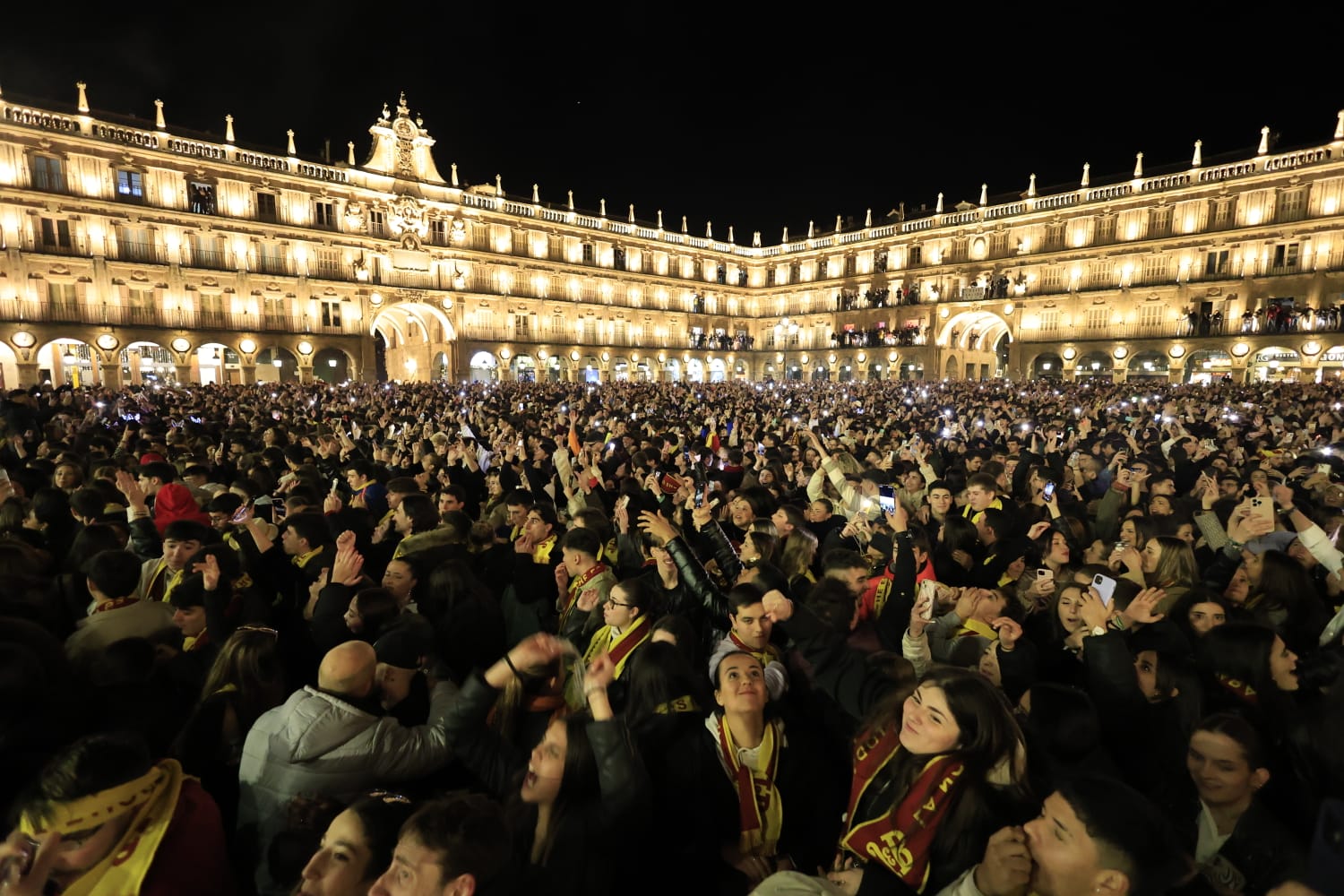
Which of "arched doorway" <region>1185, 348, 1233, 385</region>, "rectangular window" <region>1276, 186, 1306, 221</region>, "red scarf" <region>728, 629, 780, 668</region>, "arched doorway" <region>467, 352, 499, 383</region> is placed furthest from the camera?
"arched doorway" <region>467, 352, 499, 383</region>

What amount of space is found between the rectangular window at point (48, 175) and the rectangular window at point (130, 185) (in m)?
1.98

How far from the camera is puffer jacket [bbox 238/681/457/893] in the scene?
2.30 m

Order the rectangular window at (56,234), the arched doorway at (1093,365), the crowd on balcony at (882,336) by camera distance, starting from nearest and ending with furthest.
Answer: the rectangular window at (56,234)
the arched doorway at (1093,365)
the crowd on balcony at (882,336)

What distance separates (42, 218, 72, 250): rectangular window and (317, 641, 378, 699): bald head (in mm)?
39689

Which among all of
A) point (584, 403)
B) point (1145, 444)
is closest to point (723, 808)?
point (1145, 444)

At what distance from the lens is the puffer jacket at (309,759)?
2.30 meters

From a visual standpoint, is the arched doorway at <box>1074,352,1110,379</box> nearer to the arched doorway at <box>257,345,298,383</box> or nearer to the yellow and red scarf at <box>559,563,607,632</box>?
the yellow and red scarf at <box>559,563,607,632</box>

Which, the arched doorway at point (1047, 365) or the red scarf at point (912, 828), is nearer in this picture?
the red scarf at point (912, 828)

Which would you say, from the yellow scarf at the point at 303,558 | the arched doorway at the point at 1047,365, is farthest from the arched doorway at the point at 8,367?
the arched doorway at the point at 1047,365

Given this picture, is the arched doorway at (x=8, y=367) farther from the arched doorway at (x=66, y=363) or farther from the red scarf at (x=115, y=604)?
the red scarf at (x=115, y=604)

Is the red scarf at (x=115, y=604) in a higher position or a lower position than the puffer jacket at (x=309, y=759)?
higher

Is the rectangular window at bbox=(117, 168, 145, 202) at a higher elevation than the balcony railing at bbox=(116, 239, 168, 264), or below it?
higher

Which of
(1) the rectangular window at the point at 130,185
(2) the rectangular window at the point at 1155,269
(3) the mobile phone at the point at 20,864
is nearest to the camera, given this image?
(3) the mobile phone at the point at 20,864

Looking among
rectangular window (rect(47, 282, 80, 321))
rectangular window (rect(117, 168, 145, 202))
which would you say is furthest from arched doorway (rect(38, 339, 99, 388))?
rectangular window (rect(117, 168, 145, 202))
